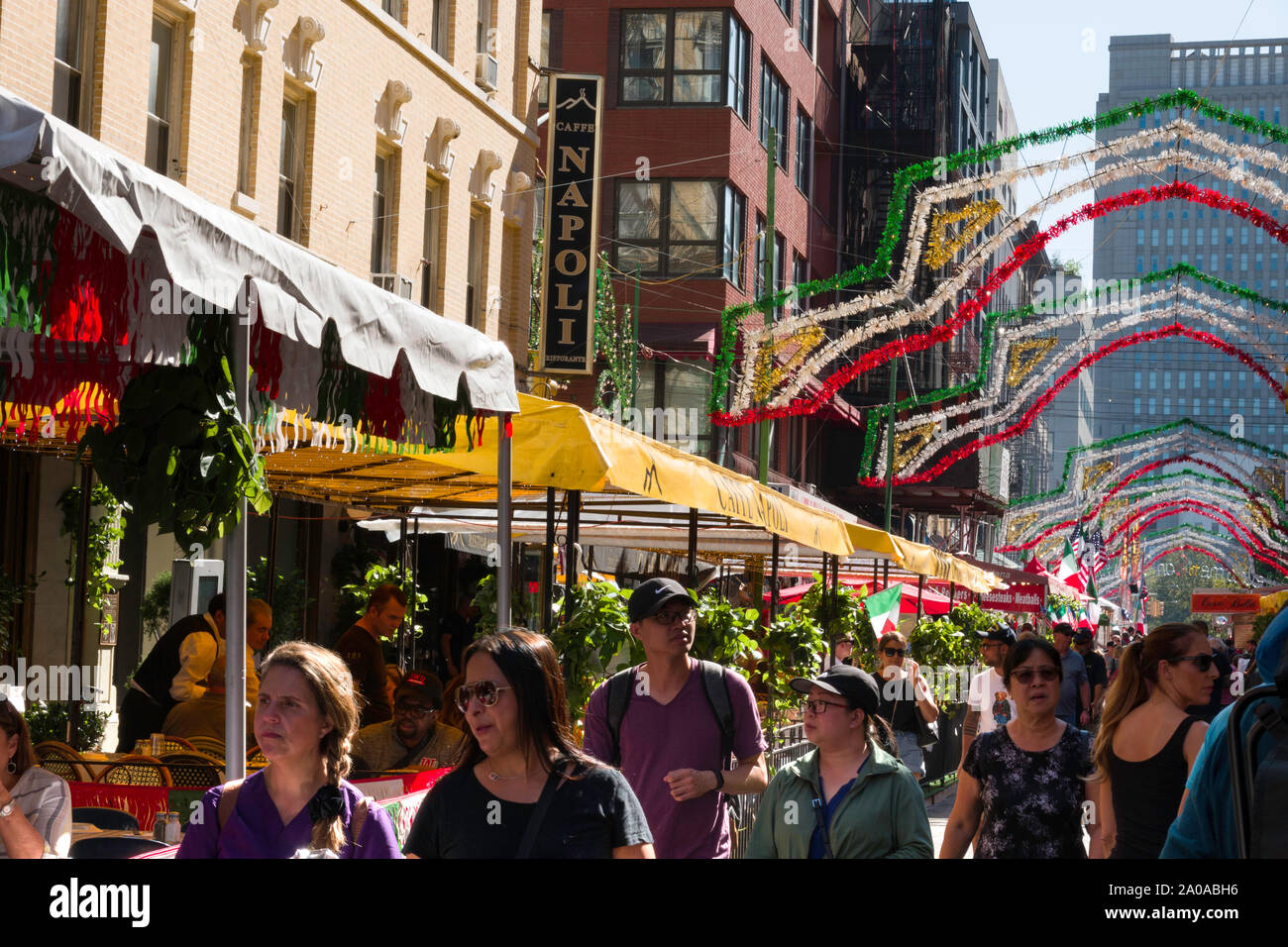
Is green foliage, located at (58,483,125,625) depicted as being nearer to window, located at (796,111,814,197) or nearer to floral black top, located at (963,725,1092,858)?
floral black top, located at (963,725,1092,858)

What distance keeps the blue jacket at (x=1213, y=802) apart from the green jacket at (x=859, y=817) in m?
2.34

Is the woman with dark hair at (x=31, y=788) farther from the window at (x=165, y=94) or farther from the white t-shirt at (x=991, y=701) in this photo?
the window at (x=165, y=94)

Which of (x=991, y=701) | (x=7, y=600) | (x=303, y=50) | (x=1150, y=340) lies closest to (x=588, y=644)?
(x=991, y=701)

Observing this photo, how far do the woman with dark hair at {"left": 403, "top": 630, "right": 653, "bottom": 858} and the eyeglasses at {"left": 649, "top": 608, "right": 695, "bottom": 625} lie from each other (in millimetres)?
2084

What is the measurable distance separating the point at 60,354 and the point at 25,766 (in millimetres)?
2366

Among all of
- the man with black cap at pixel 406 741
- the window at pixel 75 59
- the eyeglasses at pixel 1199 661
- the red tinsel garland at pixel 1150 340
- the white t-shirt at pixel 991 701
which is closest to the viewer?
the eyeglasses at pixel 1199 661

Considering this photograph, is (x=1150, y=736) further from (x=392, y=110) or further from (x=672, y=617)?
(x=392, y=110)

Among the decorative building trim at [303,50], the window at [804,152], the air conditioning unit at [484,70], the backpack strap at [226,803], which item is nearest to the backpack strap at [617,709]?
the backpack strap at [226,803]

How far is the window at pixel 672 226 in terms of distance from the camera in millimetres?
38469

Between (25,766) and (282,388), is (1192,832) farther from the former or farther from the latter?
(282,388)

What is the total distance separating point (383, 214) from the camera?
930 inches

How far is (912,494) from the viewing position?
56.8m

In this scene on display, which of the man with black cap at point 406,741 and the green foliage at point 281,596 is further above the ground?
the green foliage at point 281,596

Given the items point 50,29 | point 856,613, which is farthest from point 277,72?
point 856,613
